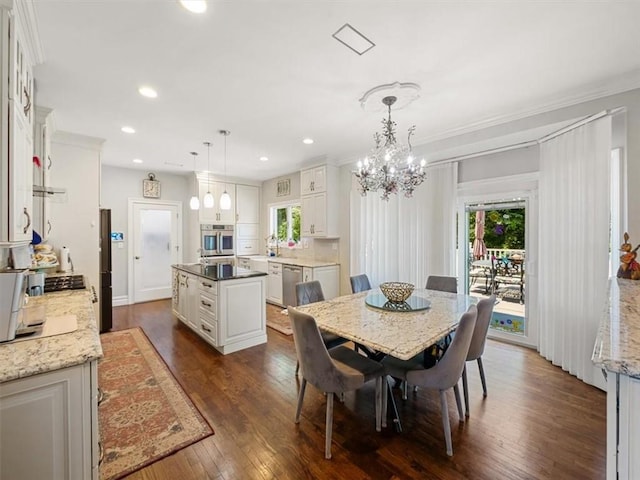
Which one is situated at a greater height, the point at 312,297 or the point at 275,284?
the point at 312,297

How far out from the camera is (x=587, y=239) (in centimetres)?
272

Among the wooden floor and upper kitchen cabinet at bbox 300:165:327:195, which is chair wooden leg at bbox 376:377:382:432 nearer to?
the wooden floor

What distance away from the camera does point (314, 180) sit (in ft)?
17.1

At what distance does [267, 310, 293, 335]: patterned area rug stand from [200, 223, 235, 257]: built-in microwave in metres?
2.18

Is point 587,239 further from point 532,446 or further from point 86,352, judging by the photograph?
point 86,352

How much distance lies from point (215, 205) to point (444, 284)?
4.84 metres

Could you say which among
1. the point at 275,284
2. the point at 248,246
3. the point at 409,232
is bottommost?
the point at 275,284

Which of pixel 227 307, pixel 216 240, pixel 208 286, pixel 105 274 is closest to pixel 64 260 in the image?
pixel 105 274

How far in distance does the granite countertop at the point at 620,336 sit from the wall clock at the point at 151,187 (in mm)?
6764

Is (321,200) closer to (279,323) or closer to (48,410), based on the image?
(279,323)

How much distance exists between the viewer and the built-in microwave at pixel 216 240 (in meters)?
6.16

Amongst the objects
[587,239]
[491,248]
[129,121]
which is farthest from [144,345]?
[587,239]

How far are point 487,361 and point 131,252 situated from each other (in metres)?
6.24

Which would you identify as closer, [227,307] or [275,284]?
[227,307]
